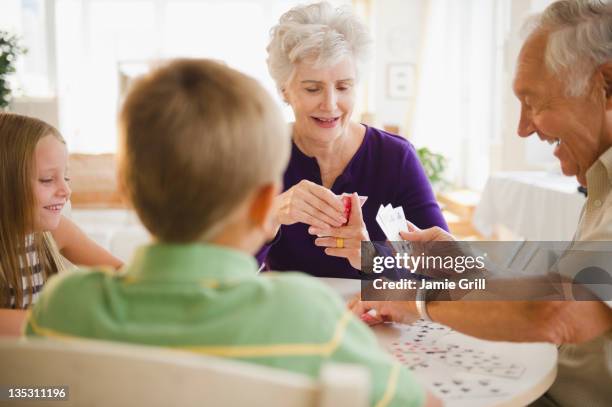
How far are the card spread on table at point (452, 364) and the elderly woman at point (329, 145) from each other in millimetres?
809

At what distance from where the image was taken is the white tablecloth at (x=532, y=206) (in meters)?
4.05

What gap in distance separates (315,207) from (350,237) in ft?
0.49

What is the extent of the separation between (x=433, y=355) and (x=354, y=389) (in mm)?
778

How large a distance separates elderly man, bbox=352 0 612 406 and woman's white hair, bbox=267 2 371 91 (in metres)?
0.80

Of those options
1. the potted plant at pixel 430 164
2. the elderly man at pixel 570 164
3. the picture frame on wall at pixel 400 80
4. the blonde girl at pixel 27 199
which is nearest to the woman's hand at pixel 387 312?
the elderly man at pixel 570 164

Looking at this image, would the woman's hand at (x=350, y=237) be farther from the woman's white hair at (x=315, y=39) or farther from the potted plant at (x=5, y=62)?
the potted plant at (x=5, y=62)

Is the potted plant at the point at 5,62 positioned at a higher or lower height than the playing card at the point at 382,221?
higher

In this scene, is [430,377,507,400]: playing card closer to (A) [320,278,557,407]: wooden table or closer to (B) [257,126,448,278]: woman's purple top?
(A) [320,278,557,407]: wooden table

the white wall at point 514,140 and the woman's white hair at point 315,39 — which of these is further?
the white wall at point 514,140

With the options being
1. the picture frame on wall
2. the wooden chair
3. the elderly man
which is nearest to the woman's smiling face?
the elderly man

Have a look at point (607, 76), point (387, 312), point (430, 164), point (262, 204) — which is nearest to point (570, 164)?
point (607, 76)

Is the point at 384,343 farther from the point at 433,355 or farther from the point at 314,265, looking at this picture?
the point at 314,265

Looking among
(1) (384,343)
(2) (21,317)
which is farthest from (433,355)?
(2) (21,317)

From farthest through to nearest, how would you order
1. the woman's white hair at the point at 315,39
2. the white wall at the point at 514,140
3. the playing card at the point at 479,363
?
the white wall at the point at 514,140, the woman's white hair at the point at 315,39, the playing card at the point at 479,363
